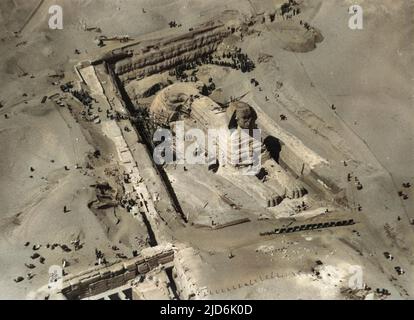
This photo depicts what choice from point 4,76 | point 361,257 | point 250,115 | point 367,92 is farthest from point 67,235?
point 367,92

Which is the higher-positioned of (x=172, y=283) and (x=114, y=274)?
(x=114, y=274)

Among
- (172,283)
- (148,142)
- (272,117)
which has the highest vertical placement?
(272,117)

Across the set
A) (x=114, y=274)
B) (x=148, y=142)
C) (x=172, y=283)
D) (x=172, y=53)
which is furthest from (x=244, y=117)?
(x=172, y=53)

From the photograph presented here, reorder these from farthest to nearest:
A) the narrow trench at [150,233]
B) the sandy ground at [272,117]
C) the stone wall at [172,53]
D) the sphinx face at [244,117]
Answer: the stone wall at [172,53] → the sphinx face at [244,117] → the narrow trench at [150,233] → the sandy ground at [272,117]

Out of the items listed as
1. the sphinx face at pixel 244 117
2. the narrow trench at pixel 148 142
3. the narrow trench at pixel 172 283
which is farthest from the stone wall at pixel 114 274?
the sphinx face at pixel 244 117

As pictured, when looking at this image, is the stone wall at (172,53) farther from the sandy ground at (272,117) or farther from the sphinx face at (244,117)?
the sphinx face at (244,117)

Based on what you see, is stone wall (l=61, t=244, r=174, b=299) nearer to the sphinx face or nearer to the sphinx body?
the sphinx body

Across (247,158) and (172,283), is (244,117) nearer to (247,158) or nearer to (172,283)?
(247,158)

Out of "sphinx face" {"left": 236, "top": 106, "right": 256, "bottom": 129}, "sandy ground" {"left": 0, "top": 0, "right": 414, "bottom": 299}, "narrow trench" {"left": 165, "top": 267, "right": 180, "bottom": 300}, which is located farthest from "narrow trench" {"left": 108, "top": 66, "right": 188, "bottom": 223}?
"sphinx face" {"left": 236, "top": 106, "right": 256, "bottom": 129}
